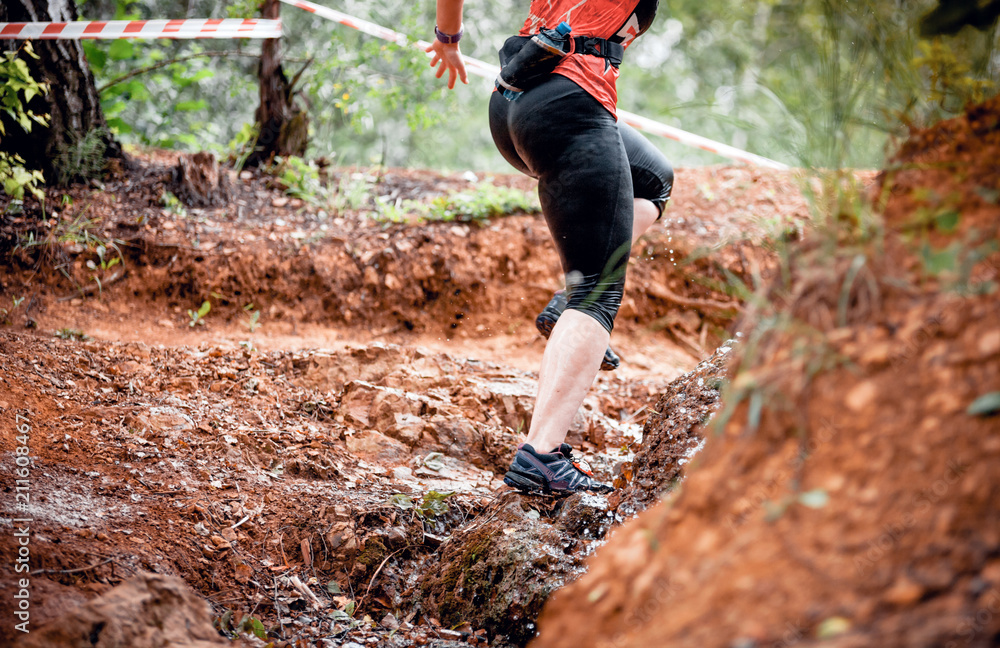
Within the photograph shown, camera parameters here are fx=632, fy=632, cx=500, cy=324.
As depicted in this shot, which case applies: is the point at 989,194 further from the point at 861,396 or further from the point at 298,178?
the point at 298,178

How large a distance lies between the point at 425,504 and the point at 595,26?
68.9 inches

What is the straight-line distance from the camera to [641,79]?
10875 mm

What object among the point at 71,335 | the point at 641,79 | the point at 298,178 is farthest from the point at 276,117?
the point at 641,79

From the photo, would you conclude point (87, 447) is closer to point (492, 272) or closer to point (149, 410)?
point (149, 410)

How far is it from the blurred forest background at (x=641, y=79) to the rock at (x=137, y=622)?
4.86 ft

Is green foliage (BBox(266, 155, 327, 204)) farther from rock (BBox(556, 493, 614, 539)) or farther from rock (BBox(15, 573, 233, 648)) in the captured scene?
rock (BBox(15, 573, 233, 648))

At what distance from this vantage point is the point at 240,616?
1.77 m

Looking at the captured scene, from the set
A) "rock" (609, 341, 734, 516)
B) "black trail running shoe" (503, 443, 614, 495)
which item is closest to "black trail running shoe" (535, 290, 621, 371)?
"rock" (609, 341, 734, 516)

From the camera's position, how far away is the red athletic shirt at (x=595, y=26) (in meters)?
1.98

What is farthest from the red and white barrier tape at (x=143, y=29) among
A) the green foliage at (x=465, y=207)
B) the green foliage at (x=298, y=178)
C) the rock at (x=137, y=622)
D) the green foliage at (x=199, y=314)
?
the rock at (x=137, y=622)

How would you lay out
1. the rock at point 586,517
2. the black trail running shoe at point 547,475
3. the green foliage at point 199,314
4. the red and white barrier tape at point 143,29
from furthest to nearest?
1. the red and white barrier tape at point 143,29
2. the green foliage at point 199,314
3. the black trail running shoe at point 547,475
4. the rock at point 586,517

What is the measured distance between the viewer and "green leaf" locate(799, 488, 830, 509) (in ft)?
2.97

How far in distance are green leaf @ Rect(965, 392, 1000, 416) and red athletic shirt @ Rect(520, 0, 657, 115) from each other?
4.69 ft

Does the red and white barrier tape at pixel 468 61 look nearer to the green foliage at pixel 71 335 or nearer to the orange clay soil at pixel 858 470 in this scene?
the green foliage at pixel 71 335
